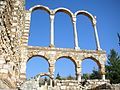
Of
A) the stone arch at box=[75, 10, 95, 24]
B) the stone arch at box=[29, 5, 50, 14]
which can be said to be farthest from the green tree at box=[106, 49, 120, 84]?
the stone arch at box=[29, 5, 50, 14]

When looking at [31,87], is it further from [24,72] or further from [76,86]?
[24,72]

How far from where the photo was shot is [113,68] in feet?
98.4

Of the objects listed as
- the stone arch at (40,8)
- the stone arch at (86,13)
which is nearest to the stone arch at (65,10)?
the stone arch at (86,13)

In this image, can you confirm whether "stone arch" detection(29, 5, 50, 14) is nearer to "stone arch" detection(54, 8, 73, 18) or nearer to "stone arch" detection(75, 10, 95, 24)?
"stone arch" detection(54, 8, 73, 18)

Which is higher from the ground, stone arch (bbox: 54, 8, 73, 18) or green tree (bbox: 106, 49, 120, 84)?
stone arch (bbox: 54, 8, 73, 18)

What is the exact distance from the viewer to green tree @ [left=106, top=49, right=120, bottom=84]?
28.0 m

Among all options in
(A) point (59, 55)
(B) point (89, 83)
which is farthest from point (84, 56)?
(B) point (89, 83)

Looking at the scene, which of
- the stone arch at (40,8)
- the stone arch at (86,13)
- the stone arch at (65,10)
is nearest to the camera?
the stone arch at (40,8)

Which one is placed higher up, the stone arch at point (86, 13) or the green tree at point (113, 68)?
the stone arch at point (86, 13)

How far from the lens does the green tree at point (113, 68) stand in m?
28.0

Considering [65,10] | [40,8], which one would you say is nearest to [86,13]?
[65,10]

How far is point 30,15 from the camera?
77.5ft

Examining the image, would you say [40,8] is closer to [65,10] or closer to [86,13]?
[65,10]

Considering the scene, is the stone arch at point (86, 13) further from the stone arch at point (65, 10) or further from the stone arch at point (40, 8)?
the stone arch at point (40, 8)
